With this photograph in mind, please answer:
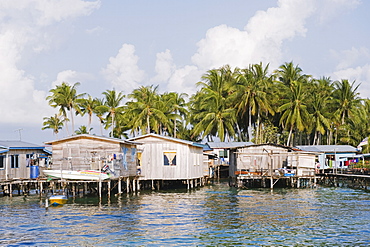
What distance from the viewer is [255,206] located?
34344 millimetres

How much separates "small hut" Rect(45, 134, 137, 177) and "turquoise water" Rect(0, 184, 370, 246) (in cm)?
279

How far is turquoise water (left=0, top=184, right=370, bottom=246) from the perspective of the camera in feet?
75.6

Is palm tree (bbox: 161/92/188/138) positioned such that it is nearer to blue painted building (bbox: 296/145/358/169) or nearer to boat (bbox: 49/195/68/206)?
blue painted building (bbox: 296/145/358/169)

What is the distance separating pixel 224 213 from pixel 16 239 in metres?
12.7

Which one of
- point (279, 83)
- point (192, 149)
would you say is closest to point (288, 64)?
point (279, 83)

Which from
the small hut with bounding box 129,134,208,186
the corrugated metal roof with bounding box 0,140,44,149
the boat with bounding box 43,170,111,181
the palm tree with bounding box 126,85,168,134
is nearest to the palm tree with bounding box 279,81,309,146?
the palm tree with bounding box 126,85,168,134

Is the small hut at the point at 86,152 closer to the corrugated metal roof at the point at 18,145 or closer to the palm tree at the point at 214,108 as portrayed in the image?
the corrugated metal roof at the point at 18,145

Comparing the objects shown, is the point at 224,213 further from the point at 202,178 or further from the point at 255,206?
the point at 202,178

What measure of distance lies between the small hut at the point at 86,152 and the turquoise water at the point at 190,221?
2.79 meters

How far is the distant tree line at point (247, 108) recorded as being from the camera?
75188mm

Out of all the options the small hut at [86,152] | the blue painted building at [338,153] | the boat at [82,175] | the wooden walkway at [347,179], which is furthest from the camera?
the blue painted building at [338,153]

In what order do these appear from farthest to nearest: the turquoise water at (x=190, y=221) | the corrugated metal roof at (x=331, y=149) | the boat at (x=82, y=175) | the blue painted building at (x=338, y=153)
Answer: the corrugated metal roof at (x=331, y=149) < the blue painted building at (x=338, y=153) < the boat at (x=82, y=175) < the turquoise water at (x=190, y=221)

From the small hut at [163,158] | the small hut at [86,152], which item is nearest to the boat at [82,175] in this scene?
the small hut at [86,152]

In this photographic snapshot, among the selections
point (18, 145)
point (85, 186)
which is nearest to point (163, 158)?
point (85, 186)
